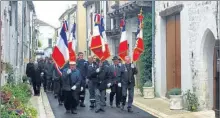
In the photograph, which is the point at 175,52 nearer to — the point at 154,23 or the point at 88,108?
the point at 154,23

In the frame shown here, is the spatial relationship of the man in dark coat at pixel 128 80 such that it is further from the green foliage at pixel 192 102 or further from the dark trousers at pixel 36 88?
the dark trousers at pixel 36 88

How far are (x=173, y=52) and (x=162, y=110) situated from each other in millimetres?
3613

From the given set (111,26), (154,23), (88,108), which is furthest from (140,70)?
(111,26)

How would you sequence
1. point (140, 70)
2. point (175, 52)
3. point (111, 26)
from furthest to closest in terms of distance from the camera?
point (111, 26) → point (140, 70) → point (175, 52)

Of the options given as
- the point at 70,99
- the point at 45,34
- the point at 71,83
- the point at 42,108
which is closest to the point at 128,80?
the point at 71,83

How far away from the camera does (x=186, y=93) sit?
49.8ft

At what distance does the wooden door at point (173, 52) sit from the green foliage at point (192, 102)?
211 centimetres

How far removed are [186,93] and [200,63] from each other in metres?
1.37

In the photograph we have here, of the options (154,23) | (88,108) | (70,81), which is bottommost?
(88,108)

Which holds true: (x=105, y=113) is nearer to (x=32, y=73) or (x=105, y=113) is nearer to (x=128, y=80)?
(x=128, y=80)

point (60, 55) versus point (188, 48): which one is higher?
point (188, 48)

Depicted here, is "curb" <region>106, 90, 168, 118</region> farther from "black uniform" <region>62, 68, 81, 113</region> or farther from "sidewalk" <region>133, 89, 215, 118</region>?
"black uniform" <region>62, 68, 81, 113</region>

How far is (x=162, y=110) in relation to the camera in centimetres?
1487

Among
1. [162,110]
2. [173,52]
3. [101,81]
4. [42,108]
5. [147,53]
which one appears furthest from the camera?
[147,53]
